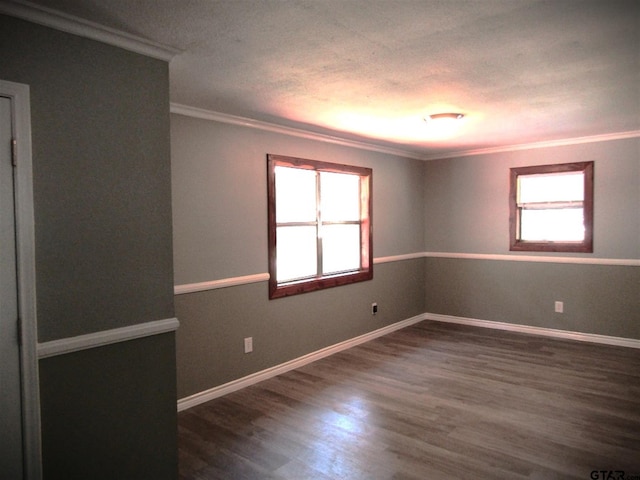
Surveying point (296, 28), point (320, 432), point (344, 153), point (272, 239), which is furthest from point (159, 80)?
point (344, 153)

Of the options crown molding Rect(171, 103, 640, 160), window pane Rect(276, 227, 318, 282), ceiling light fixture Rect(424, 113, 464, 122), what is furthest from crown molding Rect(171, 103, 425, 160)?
ceiling light fixture Rect(424, 113, 464, 122)

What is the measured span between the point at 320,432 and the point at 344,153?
2916mm

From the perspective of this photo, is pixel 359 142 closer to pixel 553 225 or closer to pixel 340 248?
pixel 340 248

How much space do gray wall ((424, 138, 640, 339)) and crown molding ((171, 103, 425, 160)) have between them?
3.47 feet

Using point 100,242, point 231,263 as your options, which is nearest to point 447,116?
point 231,263

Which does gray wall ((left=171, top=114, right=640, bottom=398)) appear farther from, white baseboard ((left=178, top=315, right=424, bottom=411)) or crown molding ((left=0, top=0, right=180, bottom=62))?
crown molding ((left=0, top=0, right=180, bottom=62))

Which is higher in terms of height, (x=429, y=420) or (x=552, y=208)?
(x=552, y=208)

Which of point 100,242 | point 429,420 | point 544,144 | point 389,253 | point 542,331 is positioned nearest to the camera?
point 100,242

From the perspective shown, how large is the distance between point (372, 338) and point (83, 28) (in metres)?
4.24

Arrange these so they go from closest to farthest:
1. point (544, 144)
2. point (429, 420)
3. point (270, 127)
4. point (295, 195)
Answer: point (429, 420), point (270, 127), point (295, 195), point (544, 144)

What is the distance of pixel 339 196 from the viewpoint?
193 inches

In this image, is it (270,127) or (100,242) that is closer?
(100,242)

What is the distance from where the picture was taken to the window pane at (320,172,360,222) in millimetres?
4684

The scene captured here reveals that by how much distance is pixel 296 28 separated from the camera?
6.61 ft
